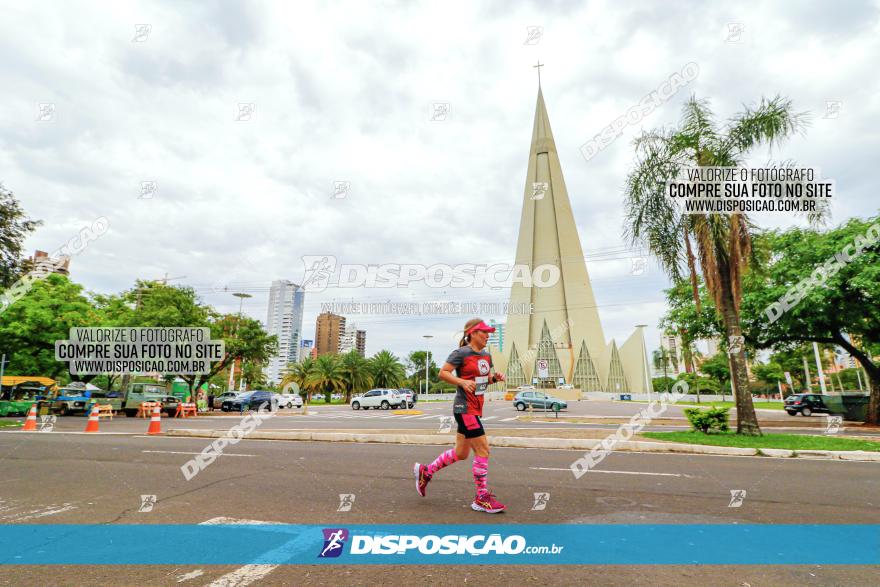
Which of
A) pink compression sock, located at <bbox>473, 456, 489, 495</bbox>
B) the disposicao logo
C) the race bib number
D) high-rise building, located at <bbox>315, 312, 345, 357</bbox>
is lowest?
the disposicao logo

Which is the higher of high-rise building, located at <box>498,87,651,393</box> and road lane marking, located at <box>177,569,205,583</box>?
high-rise building, located at <box>498,87,651,393</box>

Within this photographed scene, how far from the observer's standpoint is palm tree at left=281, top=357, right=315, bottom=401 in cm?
4912

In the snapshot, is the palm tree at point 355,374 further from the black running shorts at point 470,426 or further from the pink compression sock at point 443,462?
the black running shorts at point 470,426

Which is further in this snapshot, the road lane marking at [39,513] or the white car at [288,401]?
the white car at [288,401]

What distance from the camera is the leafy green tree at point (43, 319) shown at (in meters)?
25.3

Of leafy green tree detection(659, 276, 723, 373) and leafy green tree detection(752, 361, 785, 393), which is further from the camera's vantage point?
leafy green tree detection(752, 361, 785, 393)

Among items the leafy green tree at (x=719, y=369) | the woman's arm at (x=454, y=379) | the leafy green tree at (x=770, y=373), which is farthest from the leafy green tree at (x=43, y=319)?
the leafy green tree at (x=770, y=373)

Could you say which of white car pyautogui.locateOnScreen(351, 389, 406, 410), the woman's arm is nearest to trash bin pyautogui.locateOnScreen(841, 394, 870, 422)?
the woman's arm

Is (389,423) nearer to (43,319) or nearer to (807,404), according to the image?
(43,319)

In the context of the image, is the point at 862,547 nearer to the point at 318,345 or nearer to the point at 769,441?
the point at 769,441

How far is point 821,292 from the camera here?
56.4 ft

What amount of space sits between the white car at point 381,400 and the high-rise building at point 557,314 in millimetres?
54780

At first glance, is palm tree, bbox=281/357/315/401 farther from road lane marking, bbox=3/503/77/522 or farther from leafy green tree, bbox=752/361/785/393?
leafy green tree, bbox=752/361/785/393

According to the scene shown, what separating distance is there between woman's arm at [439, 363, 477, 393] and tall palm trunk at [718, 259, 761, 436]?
10.7m
